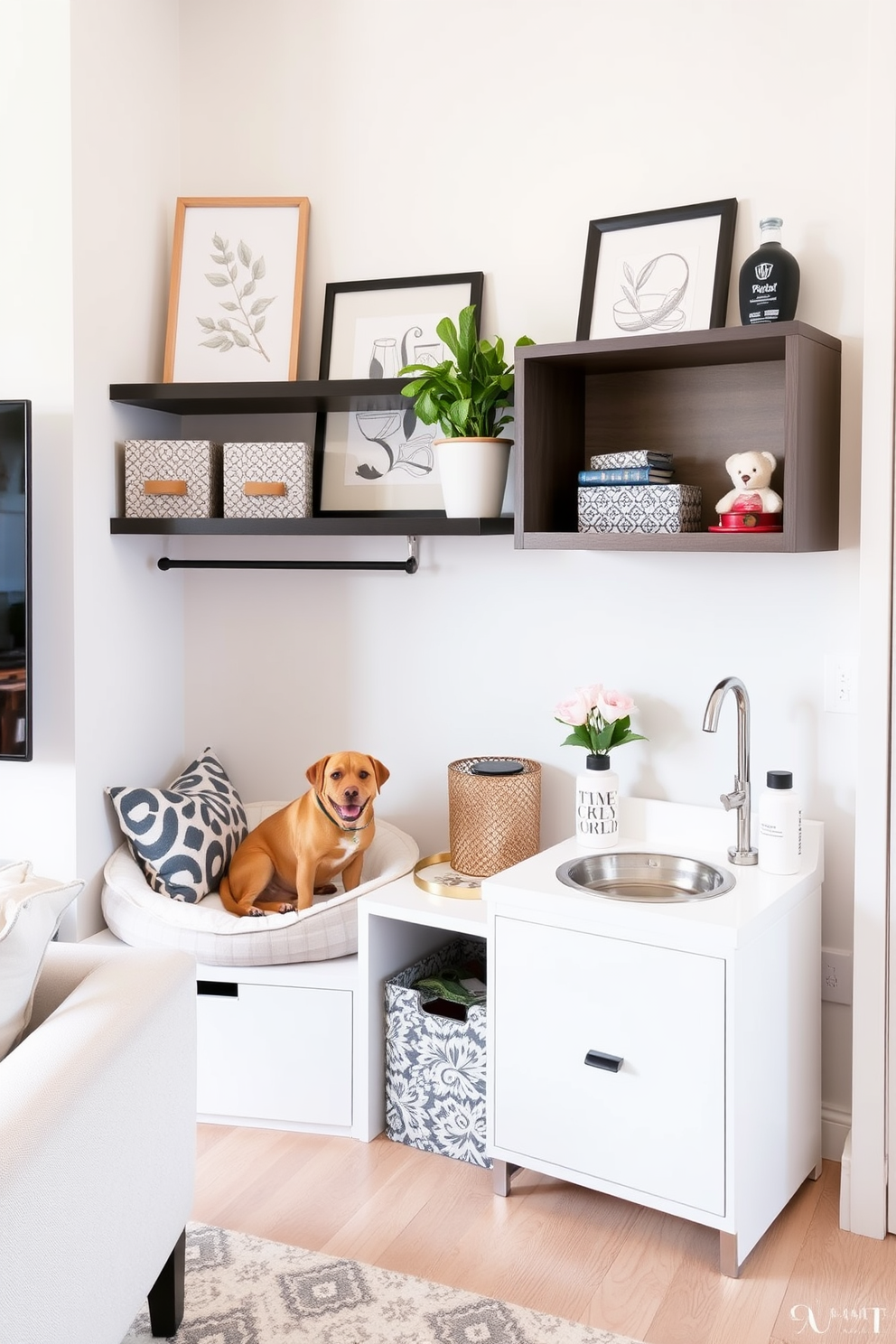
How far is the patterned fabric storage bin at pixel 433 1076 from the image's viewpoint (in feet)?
7.60

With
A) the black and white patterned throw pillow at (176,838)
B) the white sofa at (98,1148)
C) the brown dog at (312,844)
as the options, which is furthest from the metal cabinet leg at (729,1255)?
the black and white patterned throw pillow at (176,838)

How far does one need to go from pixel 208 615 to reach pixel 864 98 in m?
1.91

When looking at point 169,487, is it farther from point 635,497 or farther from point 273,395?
point 635,497

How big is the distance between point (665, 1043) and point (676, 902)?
0.24 m

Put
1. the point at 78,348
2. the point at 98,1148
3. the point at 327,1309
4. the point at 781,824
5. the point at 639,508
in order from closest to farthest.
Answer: the point at 98,1148 < the point at 327,1309 < the point at 781,824 < the point at 639,508 < the point at 78,348

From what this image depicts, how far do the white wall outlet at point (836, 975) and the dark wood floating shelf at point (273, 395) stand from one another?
150cm

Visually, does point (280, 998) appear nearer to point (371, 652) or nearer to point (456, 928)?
point (456, 928)

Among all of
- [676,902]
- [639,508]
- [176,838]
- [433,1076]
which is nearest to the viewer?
[676,902]

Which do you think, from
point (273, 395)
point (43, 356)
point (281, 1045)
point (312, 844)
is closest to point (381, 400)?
point (273, 395)

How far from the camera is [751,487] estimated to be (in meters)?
2.19

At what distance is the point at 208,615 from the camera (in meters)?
3.06

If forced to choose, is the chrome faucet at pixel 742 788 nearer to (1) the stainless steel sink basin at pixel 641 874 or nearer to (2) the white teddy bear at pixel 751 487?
(1) the stainless steel sink basin at pixel 641 874

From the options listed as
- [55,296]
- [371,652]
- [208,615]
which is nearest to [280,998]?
[371,652]

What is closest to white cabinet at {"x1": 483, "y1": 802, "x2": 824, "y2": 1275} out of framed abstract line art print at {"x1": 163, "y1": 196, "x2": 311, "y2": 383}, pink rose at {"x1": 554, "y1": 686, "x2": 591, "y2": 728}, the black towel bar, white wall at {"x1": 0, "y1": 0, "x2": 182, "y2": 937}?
pink rose at {"x1": 554, "y1": 686, "x2": 591, "y2": 728}
